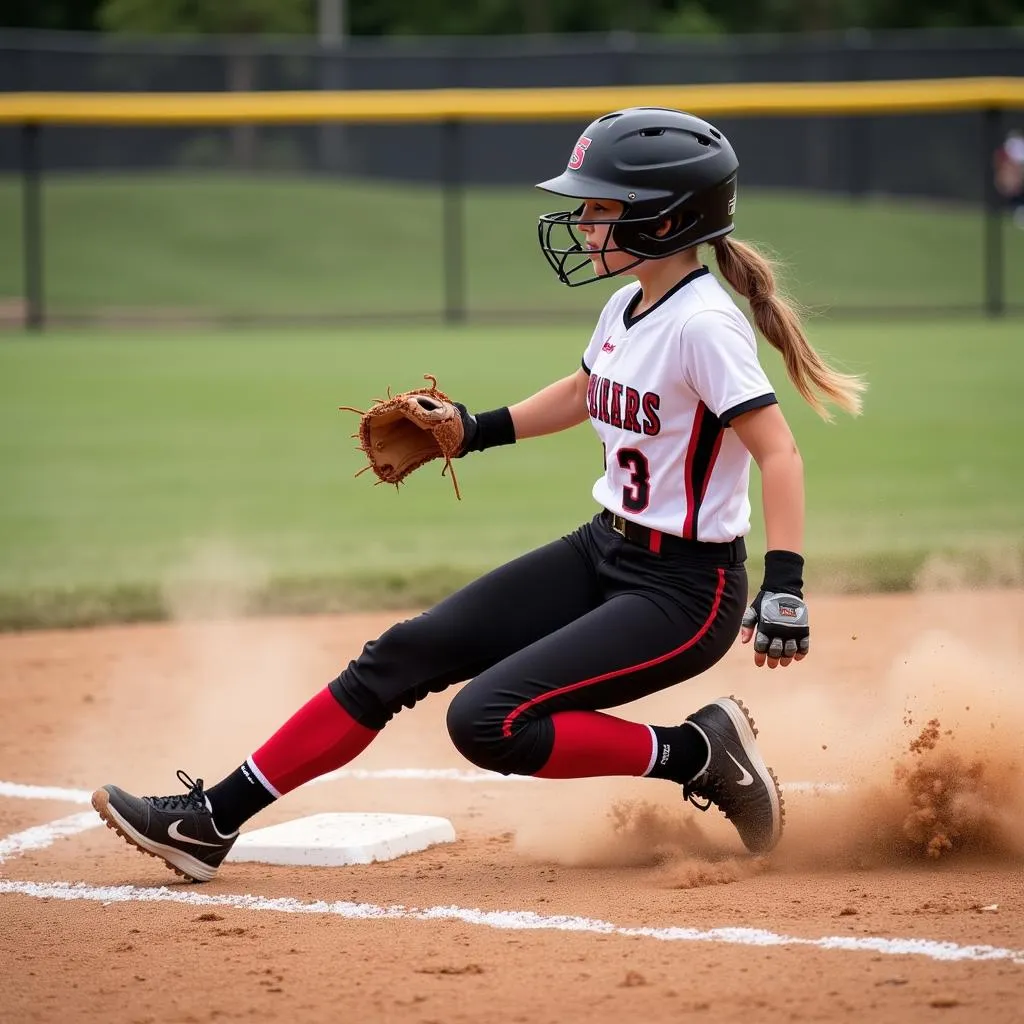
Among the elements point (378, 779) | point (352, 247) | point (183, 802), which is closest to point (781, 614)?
point (183, 802)

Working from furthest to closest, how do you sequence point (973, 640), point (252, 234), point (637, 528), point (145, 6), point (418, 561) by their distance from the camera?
point (145, 6) → point (252, 234) → point (418, 561) → point (973, 640) → point (637, 528)

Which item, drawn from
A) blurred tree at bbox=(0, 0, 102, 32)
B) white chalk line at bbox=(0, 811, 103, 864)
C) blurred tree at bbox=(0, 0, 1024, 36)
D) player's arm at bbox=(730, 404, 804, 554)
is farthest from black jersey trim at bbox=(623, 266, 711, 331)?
blurred tree at bbox=(0, 0, 102, 32)

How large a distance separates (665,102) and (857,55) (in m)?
8.15

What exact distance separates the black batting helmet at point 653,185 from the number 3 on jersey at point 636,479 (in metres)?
0.39

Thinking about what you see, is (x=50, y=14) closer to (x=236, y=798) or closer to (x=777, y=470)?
(x=236, y=798)

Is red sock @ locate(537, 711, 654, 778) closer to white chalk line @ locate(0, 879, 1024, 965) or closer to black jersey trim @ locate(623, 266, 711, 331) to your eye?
white chalk line @ locate(0, 879, 1024, 965)

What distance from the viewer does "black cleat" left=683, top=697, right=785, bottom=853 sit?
11.4ft

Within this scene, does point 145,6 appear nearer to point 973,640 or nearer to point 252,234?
point 252,234

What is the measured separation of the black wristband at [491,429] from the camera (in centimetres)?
378

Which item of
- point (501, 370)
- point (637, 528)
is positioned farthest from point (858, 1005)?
point (501, 370)

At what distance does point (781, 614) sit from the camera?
310cm

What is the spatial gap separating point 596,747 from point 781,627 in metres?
0.50

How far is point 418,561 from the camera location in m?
7.43

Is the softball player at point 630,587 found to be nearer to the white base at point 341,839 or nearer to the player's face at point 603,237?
the player's face at point 603,237
